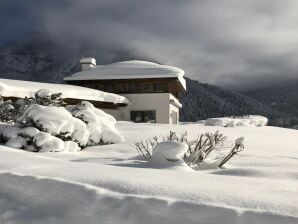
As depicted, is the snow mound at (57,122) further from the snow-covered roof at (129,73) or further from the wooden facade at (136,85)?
the wooden facade at (136,85)

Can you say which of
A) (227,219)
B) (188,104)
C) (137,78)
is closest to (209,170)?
(227,219)

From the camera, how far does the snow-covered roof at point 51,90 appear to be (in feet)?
68.5

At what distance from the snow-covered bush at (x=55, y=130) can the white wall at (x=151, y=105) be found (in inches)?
602

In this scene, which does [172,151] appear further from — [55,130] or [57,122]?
[57,122]

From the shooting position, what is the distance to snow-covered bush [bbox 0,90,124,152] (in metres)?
13.3

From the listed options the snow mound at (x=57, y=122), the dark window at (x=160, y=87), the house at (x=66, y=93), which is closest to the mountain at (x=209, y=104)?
the dark window at (x=160, y=87)

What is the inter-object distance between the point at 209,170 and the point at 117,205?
5.68 meters

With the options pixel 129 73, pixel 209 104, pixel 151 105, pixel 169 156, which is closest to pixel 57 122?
pixel 169 156

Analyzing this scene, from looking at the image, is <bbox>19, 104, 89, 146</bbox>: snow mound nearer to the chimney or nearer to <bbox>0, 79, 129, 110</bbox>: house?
<bbox>0, 79, 129, 110</bbox>: house

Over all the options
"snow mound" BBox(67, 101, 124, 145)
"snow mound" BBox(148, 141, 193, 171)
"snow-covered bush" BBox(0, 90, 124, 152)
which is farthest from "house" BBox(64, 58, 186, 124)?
"snow mound" BBox(148, 141, 193, 171)

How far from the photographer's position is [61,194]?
5.54 meters

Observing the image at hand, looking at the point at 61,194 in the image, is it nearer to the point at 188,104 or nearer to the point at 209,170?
the point at 209,170

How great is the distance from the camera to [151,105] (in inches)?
1268

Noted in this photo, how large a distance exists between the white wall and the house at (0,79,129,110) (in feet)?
2.05
